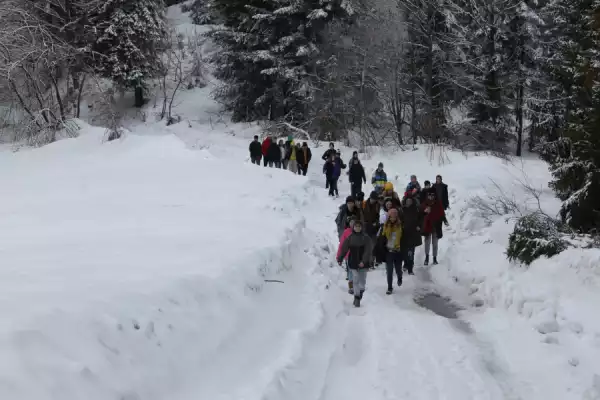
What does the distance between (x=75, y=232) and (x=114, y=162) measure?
10407mm

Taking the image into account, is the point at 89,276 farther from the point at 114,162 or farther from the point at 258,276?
the point at 114,162

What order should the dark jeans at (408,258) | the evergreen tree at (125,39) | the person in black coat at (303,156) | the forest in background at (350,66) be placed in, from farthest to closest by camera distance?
the evergreen tree at (125,39)
the forest in background at (350,66)
the person in black coat at (303,156)
the dark jeans at (408,258)

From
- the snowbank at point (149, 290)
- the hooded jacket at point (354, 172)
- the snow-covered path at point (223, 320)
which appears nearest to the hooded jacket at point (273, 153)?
the hooded jacket at point (354, 172)

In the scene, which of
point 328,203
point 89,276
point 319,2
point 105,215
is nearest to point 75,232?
point 105,215

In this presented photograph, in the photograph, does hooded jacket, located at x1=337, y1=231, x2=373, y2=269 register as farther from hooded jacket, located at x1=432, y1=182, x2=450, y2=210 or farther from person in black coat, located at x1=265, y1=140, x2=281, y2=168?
person in black coat, located at x1=265, y1=140, x2=281, y2=168

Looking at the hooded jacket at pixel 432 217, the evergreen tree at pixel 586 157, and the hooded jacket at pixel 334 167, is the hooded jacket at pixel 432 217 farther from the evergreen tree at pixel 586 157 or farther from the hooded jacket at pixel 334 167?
the hooded jacket at pixel 334 167

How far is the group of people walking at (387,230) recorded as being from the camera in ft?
31.0

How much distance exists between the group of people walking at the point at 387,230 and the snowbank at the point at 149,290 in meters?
0.92

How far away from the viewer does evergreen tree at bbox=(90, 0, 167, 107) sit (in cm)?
3195

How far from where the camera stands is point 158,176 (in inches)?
693

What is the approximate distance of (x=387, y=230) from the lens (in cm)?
1044

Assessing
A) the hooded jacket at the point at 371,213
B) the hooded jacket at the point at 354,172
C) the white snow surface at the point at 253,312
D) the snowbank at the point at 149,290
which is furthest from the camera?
the hooded jacket at the point at 354,172

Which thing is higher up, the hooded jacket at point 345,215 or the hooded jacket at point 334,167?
the hooded jacket at point 334,167

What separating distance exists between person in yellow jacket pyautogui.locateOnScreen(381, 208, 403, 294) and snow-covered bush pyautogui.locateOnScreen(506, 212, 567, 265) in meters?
2.14
